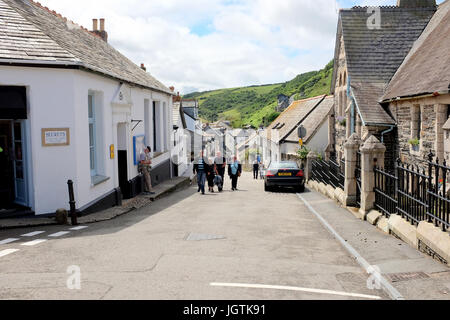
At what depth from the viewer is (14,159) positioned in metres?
11.9

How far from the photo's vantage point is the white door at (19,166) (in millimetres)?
11641

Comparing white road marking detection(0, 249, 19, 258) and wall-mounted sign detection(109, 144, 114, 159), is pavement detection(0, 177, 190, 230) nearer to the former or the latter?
wall-mounted sign detection(109, 144, 114, 159)

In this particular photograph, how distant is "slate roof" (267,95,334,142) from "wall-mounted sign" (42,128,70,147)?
27432 mm

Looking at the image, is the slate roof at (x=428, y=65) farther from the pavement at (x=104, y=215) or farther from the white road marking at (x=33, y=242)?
the white road marking at (x=33, y=242)

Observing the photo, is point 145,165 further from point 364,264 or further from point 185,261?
point 364,264

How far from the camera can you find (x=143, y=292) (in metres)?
5.52

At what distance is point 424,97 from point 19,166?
42.4ft

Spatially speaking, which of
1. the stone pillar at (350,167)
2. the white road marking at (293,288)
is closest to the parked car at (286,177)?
the stone pillar at (350,167)

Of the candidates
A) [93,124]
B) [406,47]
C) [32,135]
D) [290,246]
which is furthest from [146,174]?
[406,47]

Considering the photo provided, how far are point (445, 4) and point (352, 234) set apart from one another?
17.6m

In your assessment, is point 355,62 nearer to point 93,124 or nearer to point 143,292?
point 93,124

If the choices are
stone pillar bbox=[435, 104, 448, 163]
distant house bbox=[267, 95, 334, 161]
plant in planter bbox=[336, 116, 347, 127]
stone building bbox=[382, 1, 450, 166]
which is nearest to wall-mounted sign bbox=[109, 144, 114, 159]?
stone building bbox=[382, 1, 450, 166]

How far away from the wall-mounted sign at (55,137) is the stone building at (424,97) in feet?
33.6

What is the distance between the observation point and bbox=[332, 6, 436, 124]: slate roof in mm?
20978
